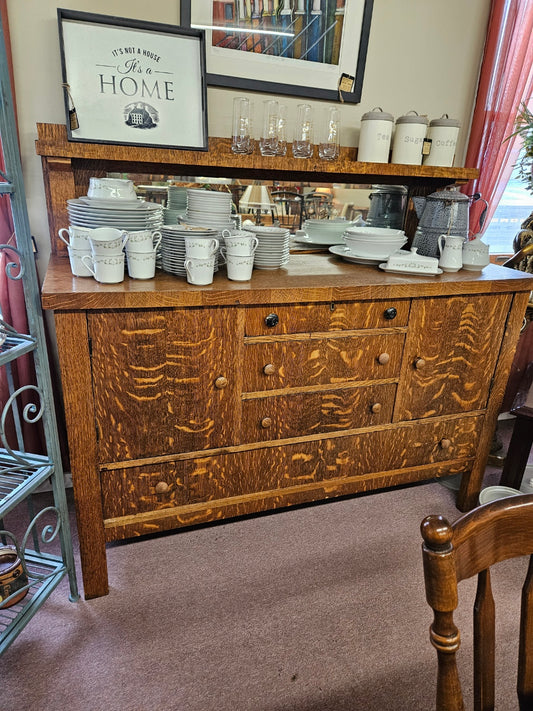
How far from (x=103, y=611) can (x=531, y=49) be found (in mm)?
2858

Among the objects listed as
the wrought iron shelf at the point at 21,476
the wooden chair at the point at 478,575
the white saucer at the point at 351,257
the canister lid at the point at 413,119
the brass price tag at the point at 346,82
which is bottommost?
the wrought iron shelf at the point at 21,476

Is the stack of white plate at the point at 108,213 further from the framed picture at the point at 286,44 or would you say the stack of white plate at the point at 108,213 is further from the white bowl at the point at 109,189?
the framed picture at the point at 286,44

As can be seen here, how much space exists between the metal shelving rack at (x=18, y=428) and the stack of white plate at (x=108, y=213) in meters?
0.20

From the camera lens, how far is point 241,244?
1468 mm

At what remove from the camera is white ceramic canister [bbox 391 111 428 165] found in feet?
6.15

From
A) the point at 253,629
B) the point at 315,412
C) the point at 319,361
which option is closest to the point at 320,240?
the point at 319,361

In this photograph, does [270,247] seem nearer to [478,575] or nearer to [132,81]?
[132,81]

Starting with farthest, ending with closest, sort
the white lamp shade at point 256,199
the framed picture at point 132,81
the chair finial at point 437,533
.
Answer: the white lamp shade at point 256,199 → the framed picture at point 132,81 → the chair finial at point 437,533

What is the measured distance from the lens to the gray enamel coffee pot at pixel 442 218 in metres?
1.87

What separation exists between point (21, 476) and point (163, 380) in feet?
1.63

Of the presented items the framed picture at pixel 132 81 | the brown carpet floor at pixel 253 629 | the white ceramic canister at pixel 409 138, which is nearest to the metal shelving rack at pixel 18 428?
the brown carpet floor at pixel 253 629

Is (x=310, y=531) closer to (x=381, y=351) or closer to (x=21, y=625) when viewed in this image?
(x=381, y=351)

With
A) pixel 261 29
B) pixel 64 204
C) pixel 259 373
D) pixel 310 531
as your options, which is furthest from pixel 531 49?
pixel 310 531

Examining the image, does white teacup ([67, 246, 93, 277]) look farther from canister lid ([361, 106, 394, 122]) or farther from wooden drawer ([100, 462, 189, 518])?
canister lid ([361, 106, 394, 122])
